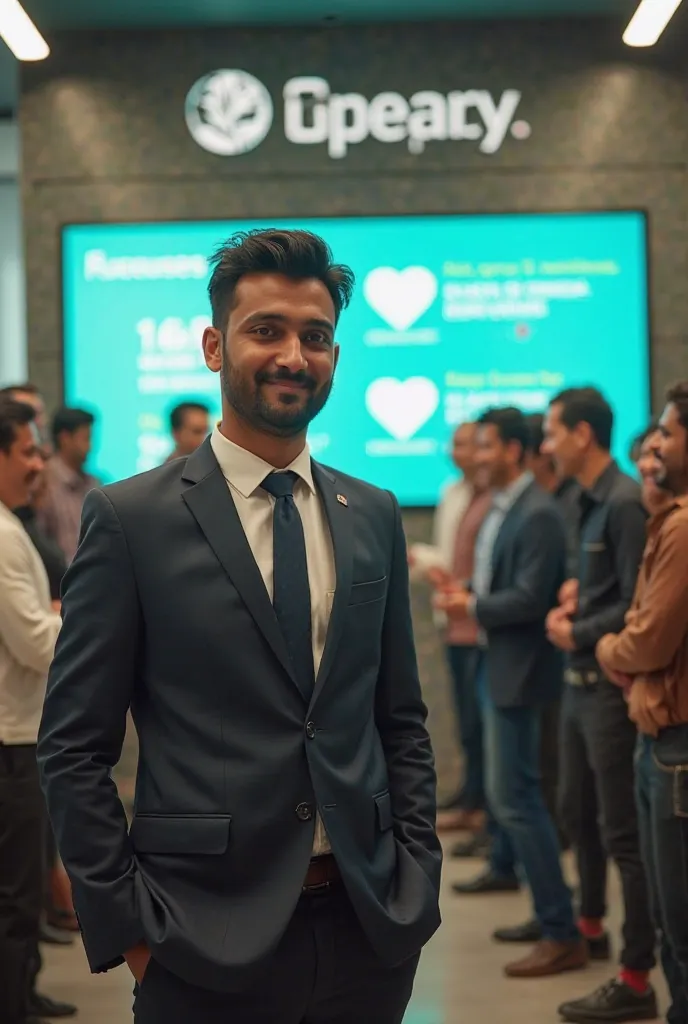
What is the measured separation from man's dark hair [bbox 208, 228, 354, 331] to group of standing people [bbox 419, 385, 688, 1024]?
134 centimetres

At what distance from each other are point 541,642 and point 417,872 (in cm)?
249

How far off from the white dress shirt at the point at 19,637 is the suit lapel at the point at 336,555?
55.9 inches

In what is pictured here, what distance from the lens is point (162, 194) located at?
6.44 meters

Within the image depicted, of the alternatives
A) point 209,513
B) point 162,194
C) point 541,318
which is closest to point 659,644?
point 209,513

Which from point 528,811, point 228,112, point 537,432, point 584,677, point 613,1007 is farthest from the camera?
point 228,112

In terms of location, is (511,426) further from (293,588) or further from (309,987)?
(309,987)

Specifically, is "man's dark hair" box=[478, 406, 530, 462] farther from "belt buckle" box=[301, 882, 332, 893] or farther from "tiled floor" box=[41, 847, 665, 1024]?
"belt buckle" box=[301, 882, 332, 893]

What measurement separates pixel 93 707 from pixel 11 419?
178cm

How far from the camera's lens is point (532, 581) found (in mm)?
4195

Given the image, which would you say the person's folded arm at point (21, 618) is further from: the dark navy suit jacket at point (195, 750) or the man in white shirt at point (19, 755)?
the dark navy suit jacket at point (195, 750)

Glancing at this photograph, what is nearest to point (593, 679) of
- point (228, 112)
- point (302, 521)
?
point (302, 521)

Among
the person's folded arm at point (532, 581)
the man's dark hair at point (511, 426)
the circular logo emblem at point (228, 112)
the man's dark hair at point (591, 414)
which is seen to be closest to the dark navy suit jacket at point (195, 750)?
the man's dark hair at point (591, 414)

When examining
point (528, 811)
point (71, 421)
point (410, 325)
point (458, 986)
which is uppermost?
point (410, 325)

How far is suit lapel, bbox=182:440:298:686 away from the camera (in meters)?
1.71
